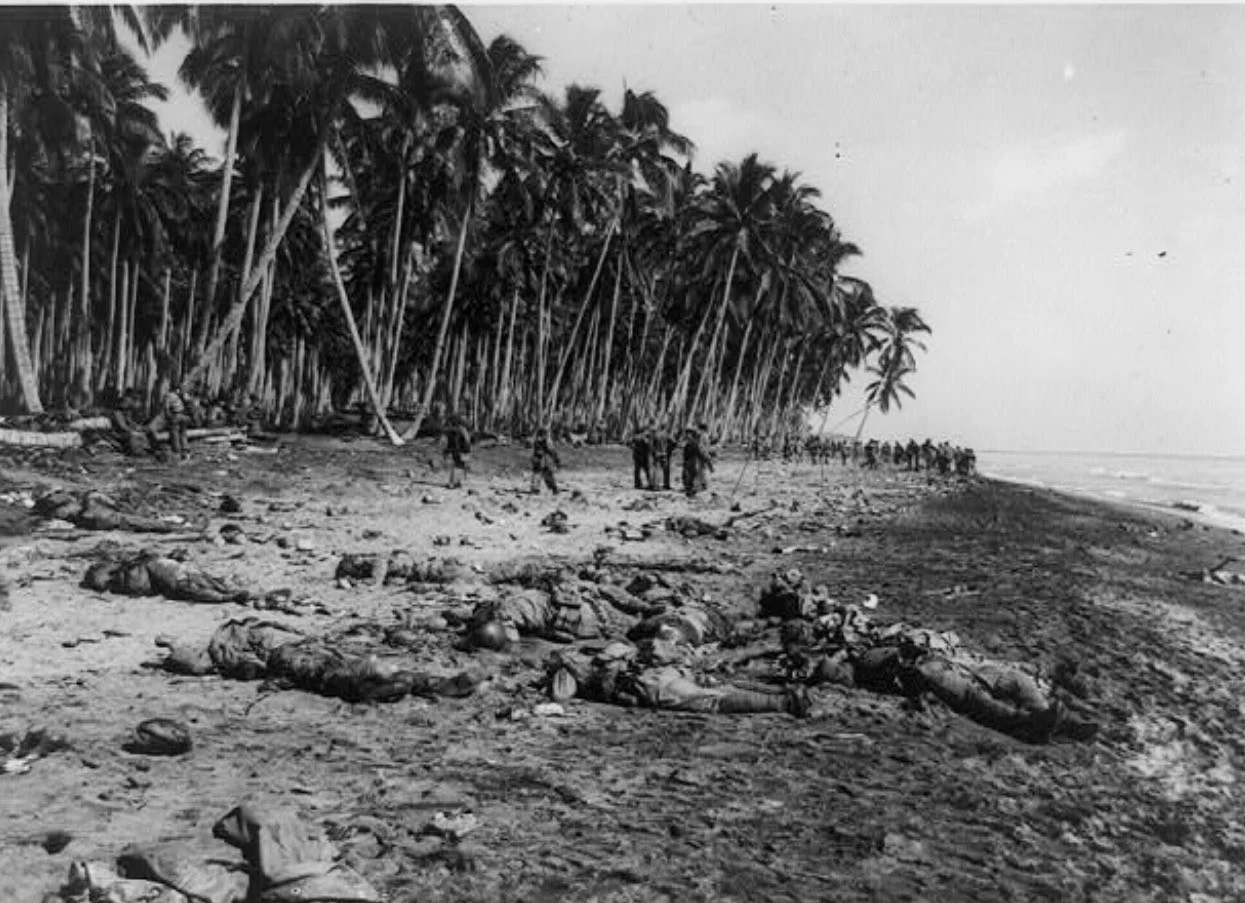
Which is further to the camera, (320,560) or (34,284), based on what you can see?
(34,284)

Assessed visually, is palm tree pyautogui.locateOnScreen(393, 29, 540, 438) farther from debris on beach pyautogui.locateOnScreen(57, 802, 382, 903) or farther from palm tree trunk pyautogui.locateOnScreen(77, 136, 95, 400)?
debris on beach pyautogui.locateOnScreen(57, 802, 382, 903)

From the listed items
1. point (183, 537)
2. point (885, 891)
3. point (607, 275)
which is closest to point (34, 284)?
point (607, 275)

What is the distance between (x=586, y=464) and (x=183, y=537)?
1574 centimetres

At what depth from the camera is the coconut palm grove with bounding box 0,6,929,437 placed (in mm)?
18406

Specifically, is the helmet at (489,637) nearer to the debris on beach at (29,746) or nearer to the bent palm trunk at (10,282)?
the debris on beach at (29,746)

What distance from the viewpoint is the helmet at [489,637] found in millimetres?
6695

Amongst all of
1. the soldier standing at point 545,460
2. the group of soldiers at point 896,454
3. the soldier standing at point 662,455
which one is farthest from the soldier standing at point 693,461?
the group of soldiers at point 896,454

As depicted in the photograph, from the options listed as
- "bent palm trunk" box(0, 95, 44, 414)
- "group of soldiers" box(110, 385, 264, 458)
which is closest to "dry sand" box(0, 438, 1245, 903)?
"group of soldiers" box(110, 385, 264, 458)

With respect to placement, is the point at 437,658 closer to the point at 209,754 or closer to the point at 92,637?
the point at 209,754

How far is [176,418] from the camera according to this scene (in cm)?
1553

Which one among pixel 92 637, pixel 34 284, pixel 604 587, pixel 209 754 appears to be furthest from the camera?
pixel 34 284

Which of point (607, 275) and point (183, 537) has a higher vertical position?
point (607, 275)

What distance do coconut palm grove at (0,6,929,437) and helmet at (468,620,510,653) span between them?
13366 mm

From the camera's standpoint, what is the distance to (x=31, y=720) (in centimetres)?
483
